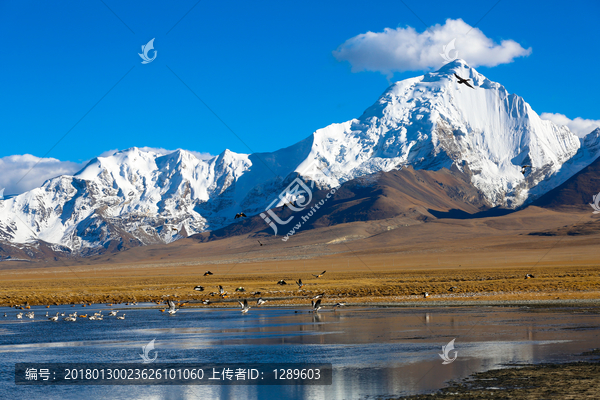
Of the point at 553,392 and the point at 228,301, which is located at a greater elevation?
the point at 228,301

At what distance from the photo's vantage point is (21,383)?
2112 centimetres

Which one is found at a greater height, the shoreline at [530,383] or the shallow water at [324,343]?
the shallow water at [324,343]

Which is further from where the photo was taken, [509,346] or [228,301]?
[228,301]

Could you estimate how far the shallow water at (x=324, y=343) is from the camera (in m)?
19.6

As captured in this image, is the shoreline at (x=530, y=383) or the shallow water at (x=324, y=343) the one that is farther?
the shallow water at (x=324, y=343)

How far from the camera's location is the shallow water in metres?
19.6

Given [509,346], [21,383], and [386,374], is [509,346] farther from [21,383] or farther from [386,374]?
[21,383]

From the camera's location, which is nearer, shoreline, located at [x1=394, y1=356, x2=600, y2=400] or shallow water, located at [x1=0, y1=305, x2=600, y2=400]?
shoreline, located at [x1=394, y1=356, x2=600, y2=400]

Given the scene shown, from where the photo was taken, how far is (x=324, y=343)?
28594 millimetres

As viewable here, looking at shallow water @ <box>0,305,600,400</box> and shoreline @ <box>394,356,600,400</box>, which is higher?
shallow water @ <box>0,305,600,400</box>

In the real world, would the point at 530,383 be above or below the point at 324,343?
below

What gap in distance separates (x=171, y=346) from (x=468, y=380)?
15293mm

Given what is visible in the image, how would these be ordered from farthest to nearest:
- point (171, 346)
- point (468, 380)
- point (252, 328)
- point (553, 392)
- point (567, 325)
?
point (252, 328) → point (567, 325) → point (171, 346) → point (468, 380) → point (553, 392)

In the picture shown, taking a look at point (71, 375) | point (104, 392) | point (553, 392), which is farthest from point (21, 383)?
point (553, 392)
